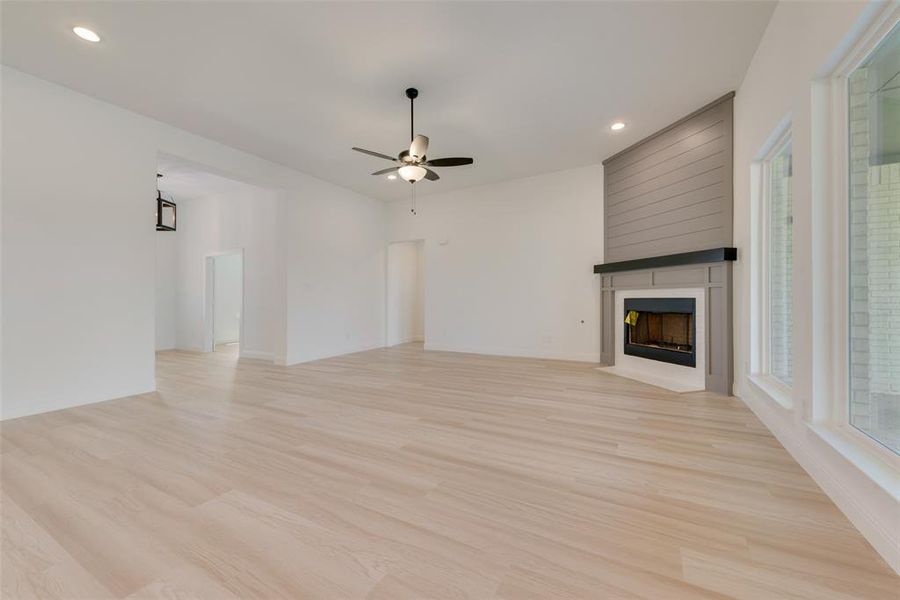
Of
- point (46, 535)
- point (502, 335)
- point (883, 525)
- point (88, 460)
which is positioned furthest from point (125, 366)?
point (883, 525)

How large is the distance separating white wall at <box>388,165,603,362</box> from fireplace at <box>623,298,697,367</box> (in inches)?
27.6

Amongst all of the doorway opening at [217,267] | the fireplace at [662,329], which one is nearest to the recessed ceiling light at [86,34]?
the doorway opening at [217,267]

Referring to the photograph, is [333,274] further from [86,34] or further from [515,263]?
[86,34]

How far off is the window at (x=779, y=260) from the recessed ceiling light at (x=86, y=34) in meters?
5.32

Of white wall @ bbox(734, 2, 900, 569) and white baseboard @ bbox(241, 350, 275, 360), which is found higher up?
white wall @ bbox(734, 2, 900, 569)

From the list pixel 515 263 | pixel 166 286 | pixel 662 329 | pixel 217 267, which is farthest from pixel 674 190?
pixel 166 286

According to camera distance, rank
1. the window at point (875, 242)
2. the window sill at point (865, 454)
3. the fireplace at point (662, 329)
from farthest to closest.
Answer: the fireplace at point (662, 329)
the window at point (875, 242)
the window sill at point (865, 454)

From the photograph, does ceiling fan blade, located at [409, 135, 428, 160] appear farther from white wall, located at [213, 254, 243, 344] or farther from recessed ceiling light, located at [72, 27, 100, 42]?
white wall, located at [213, 254, 243, 344]

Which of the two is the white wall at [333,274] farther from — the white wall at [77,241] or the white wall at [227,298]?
the white wall at [227,298]

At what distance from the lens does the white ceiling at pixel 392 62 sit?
97.8 inches

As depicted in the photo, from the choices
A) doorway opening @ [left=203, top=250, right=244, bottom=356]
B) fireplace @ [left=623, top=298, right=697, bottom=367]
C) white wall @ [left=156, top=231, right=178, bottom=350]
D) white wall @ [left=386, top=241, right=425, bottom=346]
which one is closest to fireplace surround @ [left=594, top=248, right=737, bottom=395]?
fireplace @ [left=623, top=298, right=697, bottom=367]

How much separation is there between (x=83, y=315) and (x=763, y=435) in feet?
19.6

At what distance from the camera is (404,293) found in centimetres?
831

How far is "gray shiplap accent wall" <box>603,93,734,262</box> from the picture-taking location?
3.71m
